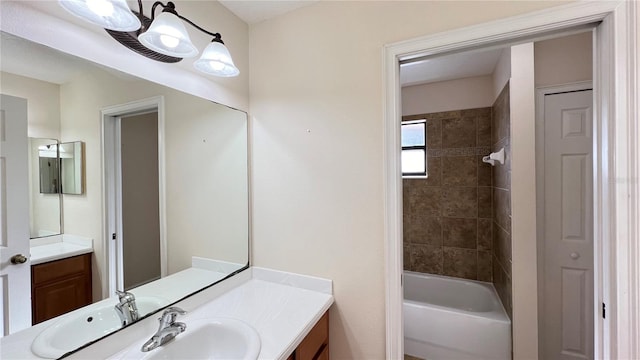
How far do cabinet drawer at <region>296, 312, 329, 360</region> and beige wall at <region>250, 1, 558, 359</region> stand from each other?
0.07 metres

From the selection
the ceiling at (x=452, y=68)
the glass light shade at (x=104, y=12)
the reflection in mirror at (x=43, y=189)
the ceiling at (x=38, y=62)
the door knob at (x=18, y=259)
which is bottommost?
the door knob at (x=18, y=259)

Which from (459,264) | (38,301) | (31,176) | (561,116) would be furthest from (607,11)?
(459,264)

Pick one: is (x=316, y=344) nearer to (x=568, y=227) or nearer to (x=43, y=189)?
(x=43, y=189)

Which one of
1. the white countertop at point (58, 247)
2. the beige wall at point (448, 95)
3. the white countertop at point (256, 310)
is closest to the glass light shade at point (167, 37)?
the white countertop at point (58, 247)

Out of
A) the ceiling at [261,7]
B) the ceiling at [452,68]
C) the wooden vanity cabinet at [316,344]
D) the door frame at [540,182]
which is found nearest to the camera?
the wooden vanity cabinet at [316,344]

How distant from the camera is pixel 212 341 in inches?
43.3

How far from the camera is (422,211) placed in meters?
2.86

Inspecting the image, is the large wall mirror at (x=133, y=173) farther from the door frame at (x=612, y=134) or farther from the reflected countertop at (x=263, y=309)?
the door frame at (x=612, y=134)

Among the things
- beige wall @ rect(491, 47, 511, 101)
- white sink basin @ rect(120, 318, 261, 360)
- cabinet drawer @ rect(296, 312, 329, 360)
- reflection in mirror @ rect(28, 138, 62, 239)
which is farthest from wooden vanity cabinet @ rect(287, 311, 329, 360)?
beige wall @ rect(491, 47, 511, 101)

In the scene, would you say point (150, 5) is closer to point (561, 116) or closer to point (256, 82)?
point (256, 82)

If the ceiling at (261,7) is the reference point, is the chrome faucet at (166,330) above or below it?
below

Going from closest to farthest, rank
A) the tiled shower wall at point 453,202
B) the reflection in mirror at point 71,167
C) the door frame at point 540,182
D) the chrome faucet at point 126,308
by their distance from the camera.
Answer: the reflection in mirror at point 71,167, the chrome faucet at point 126,308, the door frame at point 540,182, the tiled shower wall at point 453,202

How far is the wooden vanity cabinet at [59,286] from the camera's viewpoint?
2.58 ft

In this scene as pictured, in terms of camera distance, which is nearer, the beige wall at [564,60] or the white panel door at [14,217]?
the white panel door at [14,217]
